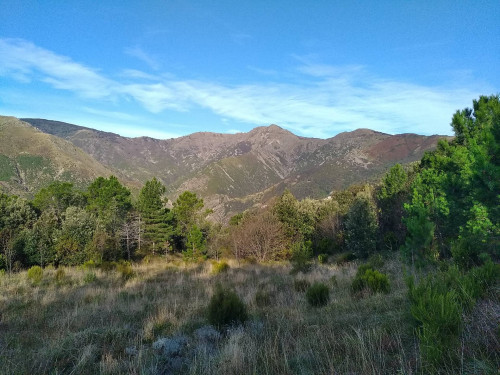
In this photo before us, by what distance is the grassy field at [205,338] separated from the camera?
327 centimetres

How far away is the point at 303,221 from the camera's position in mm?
34344

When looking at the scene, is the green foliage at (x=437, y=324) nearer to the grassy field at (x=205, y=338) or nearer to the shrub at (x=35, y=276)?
the grassy field at (x=205, y=338)

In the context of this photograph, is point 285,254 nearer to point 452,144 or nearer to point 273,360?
point 452,144

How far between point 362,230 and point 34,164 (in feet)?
647

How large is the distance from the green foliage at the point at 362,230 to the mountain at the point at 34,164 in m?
164

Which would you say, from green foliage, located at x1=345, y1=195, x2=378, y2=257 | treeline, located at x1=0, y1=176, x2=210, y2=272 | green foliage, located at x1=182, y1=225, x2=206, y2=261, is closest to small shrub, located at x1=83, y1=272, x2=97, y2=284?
treeline, located at x1=0, y1=176, x2=210, y2=272

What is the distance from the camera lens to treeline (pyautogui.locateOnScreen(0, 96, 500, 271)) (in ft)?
36.2

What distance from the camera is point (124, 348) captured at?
444 centimetres

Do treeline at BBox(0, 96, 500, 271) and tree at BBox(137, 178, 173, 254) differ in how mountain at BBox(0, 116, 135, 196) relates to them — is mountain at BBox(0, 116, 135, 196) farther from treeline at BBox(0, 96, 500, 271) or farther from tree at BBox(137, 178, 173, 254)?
tree at BBox(137, 178, 173, 254)

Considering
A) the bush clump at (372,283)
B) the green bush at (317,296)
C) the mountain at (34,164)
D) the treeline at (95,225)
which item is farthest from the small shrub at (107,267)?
the mountain at (34,164)

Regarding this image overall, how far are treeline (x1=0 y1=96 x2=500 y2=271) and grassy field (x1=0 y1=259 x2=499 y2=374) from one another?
340cm

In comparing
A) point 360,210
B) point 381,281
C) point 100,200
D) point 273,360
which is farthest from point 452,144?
point 100,200

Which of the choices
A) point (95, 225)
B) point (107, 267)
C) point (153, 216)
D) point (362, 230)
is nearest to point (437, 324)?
point (107, 267)

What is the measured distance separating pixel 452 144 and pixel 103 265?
25869 mm
